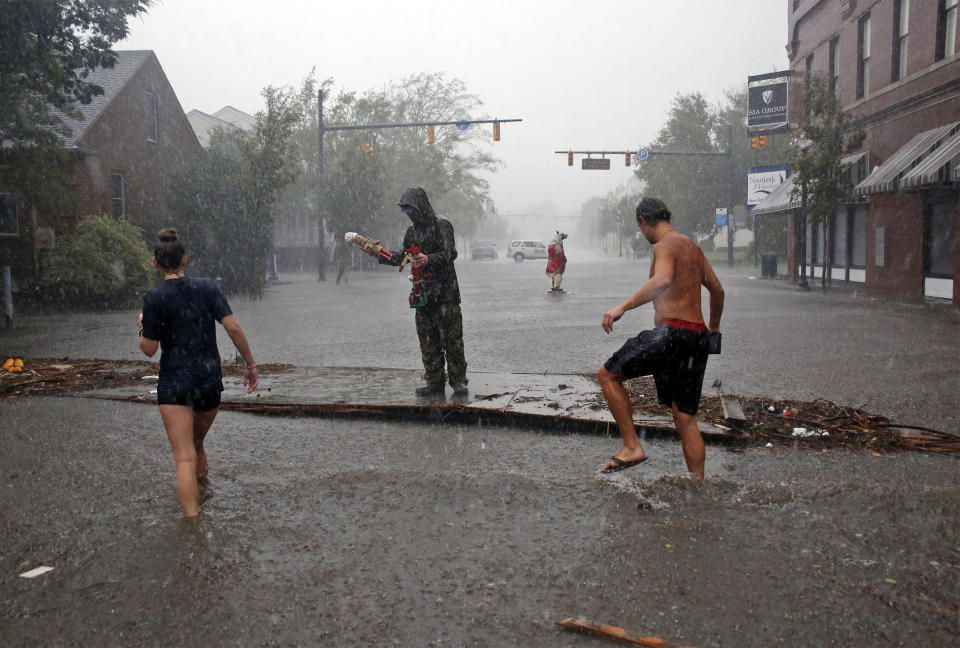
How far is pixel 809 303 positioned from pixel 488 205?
1877 inches

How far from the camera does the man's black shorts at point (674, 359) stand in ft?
14.5

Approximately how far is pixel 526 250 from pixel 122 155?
129 feet

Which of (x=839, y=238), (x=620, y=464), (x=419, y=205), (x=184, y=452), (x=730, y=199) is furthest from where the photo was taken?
(x=730, y=199)

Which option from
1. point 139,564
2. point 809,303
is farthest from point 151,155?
point 139,564

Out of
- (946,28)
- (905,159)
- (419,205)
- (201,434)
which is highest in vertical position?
(946,28)

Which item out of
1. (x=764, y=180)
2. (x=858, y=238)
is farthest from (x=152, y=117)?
(x=858, y=238)

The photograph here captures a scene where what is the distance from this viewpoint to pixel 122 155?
87.7 ft

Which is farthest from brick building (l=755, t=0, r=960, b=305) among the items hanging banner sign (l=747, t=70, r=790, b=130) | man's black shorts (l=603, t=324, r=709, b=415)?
man's black shorts (l=603, t=324, r=709, b=415)

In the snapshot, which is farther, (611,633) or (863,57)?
(863,57)

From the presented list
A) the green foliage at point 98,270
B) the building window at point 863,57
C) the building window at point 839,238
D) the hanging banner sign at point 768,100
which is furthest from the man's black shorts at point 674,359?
the hanging banner sign at point 768,100

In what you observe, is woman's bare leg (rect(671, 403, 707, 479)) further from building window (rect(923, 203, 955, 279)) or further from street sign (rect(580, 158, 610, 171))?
street sign (rect(580, 158, 610, 171))

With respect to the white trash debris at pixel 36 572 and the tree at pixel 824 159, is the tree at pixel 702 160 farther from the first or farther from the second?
the white trash debris at pixel 36 572

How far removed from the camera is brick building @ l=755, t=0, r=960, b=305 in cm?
1645

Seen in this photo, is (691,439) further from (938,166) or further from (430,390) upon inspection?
(938,166)
